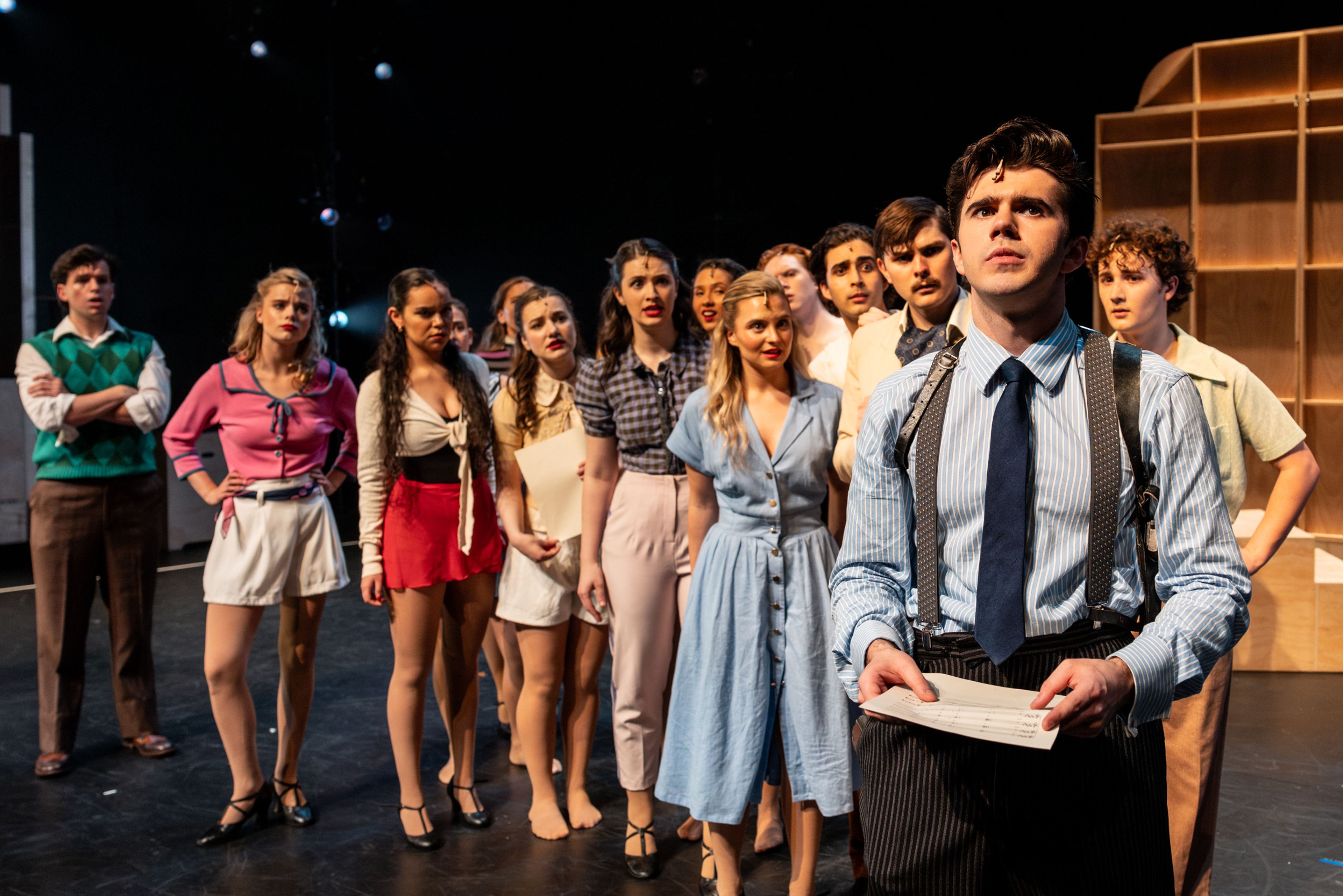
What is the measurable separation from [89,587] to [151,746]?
572 millimetres

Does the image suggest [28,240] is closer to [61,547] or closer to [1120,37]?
[61,547]

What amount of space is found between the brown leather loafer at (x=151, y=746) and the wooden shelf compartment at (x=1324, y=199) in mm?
5333

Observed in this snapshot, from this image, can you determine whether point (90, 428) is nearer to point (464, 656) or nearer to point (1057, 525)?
point (464, 656)

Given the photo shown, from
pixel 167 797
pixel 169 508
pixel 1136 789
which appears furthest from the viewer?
pixel 169 508

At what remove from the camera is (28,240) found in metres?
6.72

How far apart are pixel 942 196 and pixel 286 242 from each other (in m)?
4.56

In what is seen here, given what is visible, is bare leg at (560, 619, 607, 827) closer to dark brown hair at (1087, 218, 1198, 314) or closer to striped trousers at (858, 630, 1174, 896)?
dark brown hair at (1087, 218, 1198, 314)

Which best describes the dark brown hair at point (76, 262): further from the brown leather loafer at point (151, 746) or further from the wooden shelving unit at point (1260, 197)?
the wooden shelving unit at point (1260, 197)

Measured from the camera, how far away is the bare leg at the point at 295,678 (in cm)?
318

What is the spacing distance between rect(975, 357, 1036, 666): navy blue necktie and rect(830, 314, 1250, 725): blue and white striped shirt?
2cm

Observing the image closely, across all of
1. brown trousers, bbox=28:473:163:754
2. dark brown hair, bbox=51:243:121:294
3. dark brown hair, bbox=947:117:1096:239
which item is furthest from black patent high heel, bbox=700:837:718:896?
dark brown hair, bbox=51:243:121:294

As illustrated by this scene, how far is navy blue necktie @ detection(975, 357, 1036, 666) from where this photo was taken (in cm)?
127

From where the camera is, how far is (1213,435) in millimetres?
2156

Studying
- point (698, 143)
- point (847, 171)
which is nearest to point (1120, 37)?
point (847, 171)
